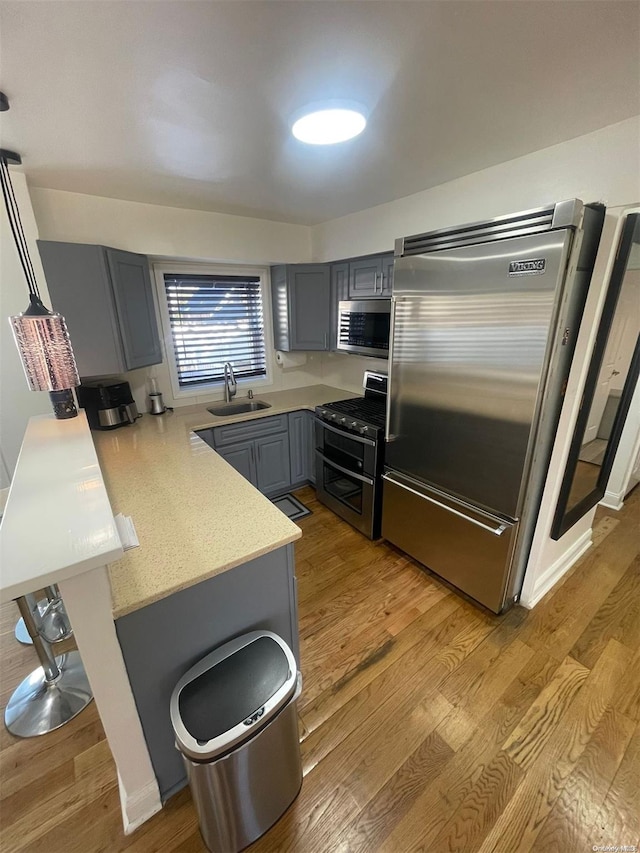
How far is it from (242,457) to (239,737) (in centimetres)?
207

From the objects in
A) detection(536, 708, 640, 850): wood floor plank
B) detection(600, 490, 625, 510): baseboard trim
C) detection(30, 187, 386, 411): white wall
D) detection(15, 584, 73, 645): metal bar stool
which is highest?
detection(30, 187, 386, 411): white wall

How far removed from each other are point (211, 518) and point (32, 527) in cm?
59

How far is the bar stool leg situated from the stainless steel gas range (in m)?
1.90

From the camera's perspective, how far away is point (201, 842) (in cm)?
117

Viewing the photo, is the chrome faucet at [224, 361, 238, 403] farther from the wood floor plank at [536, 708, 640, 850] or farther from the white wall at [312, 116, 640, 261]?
the wood floor plank at [536, 708, 640, 850]

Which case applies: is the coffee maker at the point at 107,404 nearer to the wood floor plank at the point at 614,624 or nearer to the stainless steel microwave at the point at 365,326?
the stainless steel microwave at the point at 365,326

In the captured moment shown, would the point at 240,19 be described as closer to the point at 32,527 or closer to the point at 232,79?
the point at 232,79

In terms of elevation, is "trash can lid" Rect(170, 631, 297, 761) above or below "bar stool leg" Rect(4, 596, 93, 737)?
above

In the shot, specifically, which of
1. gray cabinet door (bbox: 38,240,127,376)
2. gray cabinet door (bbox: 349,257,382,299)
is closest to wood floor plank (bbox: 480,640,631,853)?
gray cabinet door (bbox: 349,257,382,299)

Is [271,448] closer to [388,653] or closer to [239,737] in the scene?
[388,653]

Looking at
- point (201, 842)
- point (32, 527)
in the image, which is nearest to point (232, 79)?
point (32, 527)

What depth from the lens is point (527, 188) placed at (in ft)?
5.89

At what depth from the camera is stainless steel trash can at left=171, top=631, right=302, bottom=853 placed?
101 centimetres

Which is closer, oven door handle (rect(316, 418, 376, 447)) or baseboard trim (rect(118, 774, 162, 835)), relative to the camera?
baseboard trim (rect(118, 774, 162, 835))
